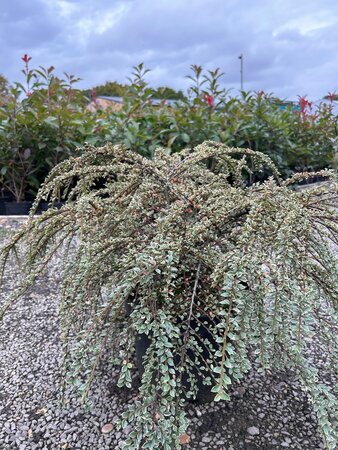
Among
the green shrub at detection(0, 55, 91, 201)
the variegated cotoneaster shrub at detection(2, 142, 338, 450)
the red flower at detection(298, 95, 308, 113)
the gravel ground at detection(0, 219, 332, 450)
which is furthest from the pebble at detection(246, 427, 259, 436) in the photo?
the red flower at detection(298, 95, 308, 113)

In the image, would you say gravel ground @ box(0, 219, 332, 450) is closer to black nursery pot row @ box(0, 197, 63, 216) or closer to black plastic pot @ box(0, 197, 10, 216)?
black nursery pot row @ box(0, 197, 63, 216)

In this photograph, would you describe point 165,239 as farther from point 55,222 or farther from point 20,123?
point 20,123

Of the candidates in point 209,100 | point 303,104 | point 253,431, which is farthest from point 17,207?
point 303,104

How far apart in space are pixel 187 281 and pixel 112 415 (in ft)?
1.82

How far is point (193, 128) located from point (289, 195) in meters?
2.80

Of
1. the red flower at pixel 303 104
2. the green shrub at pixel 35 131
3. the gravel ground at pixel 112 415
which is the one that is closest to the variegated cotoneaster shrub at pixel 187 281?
the gravel ground at pixel 112 415

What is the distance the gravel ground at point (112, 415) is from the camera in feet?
4.29

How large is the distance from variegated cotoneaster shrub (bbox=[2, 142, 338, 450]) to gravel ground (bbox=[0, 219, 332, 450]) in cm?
15

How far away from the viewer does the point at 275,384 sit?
155cm

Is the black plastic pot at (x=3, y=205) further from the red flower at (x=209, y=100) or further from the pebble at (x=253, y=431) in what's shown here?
the pebble at (x=253, y=431)

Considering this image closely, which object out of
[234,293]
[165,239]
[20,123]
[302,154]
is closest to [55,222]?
[165,239]

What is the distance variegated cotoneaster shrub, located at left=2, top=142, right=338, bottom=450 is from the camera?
3.25 feet

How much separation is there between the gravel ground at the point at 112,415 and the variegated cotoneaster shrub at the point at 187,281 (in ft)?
0.50

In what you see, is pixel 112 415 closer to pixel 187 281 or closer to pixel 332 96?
pixel 187 281
